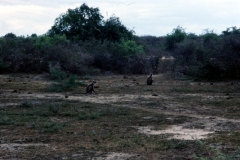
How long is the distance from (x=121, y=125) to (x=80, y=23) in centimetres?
2840

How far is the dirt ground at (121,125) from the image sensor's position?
825 centimetres

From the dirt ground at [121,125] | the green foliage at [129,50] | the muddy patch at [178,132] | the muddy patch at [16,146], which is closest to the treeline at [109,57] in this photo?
the green foliage at [129,50]

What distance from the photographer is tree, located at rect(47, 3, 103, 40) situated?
38.1m

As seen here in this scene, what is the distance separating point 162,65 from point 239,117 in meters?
19.1

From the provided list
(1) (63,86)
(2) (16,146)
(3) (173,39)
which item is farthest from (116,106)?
(3) (173,39)

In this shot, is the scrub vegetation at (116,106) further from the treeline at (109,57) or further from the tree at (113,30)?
the tree at (113,30)

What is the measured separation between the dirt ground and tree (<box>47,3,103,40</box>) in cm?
1991

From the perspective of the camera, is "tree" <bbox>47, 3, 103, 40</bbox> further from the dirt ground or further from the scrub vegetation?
the dirt ground

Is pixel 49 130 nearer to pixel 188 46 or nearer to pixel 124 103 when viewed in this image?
pixel 124 103

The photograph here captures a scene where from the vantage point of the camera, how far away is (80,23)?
126 feet

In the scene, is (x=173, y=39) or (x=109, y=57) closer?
(x=109, y=57)

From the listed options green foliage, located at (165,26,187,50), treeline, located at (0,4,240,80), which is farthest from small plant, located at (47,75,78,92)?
green foliage, located at (165,26,187,50)

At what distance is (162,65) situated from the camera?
31188 mm

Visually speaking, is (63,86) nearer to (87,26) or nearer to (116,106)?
(116,106)
